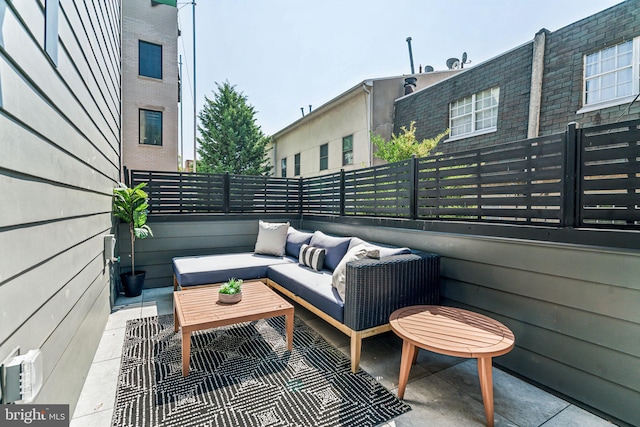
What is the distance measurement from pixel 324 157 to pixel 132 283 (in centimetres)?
705

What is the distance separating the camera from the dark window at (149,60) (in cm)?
881

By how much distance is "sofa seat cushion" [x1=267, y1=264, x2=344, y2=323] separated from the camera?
2.65m

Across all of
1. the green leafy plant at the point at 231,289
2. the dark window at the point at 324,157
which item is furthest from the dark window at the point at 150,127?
the green leafy plant at the point at 231,289

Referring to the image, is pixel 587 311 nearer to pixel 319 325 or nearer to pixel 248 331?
pixel 319 325

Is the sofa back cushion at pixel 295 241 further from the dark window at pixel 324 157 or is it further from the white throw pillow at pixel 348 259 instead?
the dark window at pixel 324 157

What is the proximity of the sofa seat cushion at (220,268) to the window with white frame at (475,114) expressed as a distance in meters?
5.36

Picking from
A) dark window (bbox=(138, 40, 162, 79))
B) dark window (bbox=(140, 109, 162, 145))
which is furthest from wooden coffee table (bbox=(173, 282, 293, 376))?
dark window (bbox=(138, 40, 162, 79))

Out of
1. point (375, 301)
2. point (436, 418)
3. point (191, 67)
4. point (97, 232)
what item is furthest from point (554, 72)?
point (191, 67)

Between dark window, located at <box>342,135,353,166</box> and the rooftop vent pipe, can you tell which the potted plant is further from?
the rooftop vent pipe

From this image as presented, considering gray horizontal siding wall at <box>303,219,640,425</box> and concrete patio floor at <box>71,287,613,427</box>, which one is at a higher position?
gray horizontal siding wall at <box>303,219,640,425</box>

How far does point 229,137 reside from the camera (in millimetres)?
13539

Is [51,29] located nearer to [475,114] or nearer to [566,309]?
[566,309]

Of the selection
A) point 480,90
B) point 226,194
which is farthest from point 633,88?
point 226,194

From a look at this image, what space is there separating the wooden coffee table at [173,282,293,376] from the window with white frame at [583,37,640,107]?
6.18 meters
